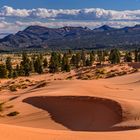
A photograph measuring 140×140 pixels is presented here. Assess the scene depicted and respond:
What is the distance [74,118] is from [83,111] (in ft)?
3.86

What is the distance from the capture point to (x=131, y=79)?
53906 mm

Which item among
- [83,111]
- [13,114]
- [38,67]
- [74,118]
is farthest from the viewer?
[38,67]

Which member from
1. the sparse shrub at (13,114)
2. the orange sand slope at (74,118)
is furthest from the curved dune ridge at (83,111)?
the sparse shrub at (13,114)

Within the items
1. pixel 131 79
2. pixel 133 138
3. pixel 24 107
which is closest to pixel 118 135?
pixel 133 138

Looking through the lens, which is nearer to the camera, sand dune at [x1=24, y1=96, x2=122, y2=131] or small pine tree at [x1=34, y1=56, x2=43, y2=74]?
sand dune at [x1=24, y1=96, x2=122, y2=131]

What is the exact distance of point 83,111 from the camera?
30.4 metres

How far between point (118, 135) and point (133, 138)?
1005 millimetres

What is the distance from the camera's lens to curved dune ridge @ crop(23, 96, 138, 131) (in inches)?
1031

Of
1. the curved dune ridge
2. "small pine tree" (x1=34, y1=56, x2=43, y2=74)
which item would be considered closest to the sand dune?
the curved dune ridge

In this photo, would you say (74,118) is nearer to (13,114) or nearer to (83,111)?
(83,111)

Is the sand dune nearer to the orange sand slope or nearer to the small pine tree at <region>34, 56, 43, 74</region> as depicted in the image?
the orange sand slope

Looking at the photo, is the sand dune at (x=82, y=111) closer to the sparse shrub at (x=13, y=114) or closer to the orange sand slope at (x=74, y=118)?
the orange sand slope at (x=74, y=118)

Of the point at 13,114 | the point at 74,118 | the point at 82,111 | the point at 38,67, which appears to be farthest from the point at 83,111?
the point at 38,67

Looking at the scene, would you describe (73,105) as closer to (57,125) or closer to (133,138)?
(57,125)
